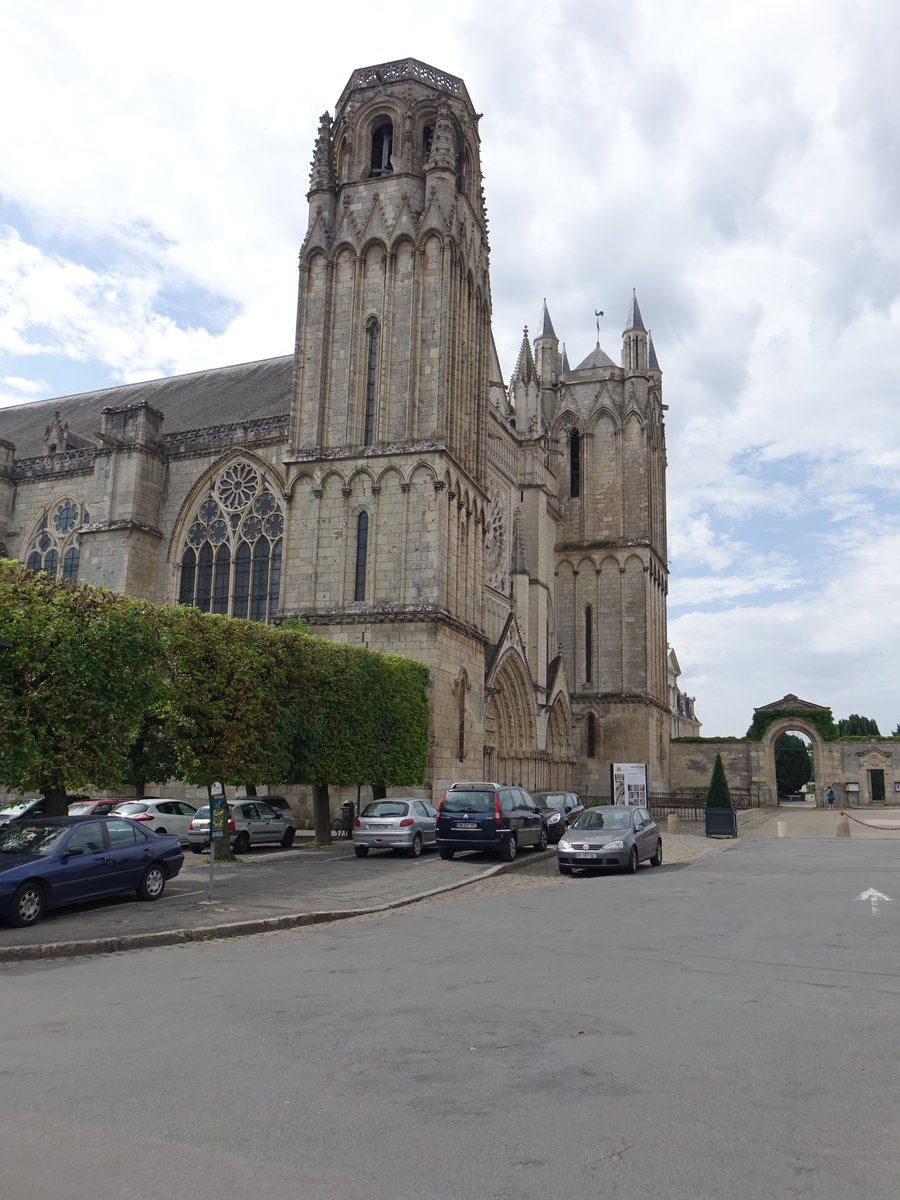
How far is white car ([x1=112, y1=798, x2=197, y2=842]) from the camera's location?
22484 millimetres

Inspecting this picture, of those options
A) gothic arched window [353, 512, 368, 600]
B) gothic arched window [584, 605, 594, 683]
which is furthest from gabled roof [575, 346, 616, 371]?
gothic arched window [353, 512, 368, 600]

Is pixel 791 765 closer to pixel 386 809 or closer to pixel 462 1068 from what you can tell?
pixel 386 809

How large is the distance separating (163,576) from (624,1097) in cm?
3270

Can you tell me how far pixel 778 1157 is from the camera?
415 centimetres

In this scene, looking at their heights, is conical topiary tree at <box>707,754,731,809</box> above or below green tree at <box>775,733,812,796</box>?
Result: below

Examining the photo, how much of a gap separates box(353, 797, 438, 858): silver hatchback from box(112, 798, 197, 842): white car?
5.00 metres

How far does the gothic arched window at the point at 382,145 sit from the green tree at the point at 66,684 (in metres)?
24.0

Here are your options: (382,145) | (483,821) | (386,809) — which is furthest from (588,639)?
(483,821)

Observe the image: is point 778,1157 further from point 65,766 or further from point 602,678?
point 602,678

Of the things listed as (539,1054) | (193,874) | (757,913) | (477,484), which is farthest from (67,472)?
(539,1054)

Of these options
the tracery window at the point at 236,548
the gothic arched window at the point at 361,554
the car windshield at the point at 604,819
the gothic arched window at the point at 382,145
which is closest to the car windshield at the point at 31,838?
the car windshield at the point at 604,819

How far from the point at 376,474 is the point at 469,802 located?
13674mm

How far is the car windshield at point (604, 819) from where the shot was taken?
1809cm

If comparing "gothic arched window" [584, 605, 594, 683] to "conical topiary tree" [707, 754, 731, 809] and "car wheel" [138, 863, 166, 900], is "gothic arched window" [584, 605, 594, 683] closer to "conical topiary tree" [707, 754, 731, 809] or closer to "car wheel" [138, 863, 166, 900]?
"conical topiary tree" [707, 754, 731, 809]
